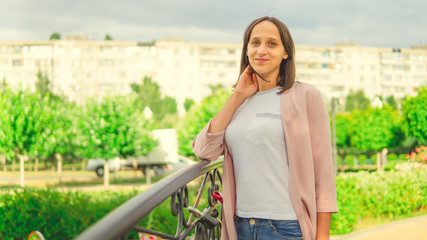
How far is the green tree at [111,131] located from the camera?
28.8m

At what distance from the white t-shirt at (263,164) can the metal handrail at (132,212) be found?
285 millimetres

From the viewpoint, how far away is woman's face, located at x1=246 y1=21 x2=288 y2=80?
2.14 m

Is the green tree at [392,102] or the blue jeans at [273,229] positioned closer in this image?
the blue jeans at [273,229]

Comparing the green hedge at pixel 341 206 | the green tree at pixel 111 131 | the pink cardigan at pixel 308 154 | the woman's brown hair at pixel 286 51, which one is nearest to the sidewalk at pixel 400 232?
the green hedge at pixel 341 206

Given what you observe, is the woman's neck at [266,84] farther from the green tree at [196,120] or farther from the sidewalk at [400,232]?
the green tree at [196,120]

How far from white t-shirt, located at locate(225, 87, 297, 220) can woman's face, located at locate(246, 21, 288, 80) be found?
0.55 feet

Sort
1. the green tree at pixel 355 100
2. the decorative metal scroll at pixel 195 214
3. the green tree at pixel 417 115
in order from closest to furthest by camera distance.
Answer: the decorative metal scroll at pixel 195 214, the green tree at pixel 417 115, the green tree at pixel 355 100

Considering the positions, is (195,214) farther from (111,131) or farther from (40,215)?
(111,131)

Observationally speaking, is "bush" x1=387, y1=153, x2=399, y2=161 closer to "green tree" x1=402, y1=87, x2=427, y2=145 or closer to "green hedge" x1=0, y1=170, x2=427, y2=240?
"green tree" x1=402, y1=87, x2=427, y2=145

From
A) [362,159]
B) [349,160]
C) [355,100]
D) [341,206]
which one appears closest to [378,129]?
[349,160]

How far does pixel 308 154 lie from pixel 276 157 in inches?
5.6

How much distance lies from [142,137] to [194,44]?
45201mm

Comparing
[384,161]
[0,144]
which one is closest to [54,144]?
[0,144]

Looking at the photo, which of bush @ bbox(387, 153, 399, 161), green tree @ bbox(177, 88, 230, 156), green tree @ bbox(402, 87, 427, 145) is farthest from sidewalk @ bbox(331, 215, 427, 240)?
bush @ bbox(387, 153, 399, 161)
